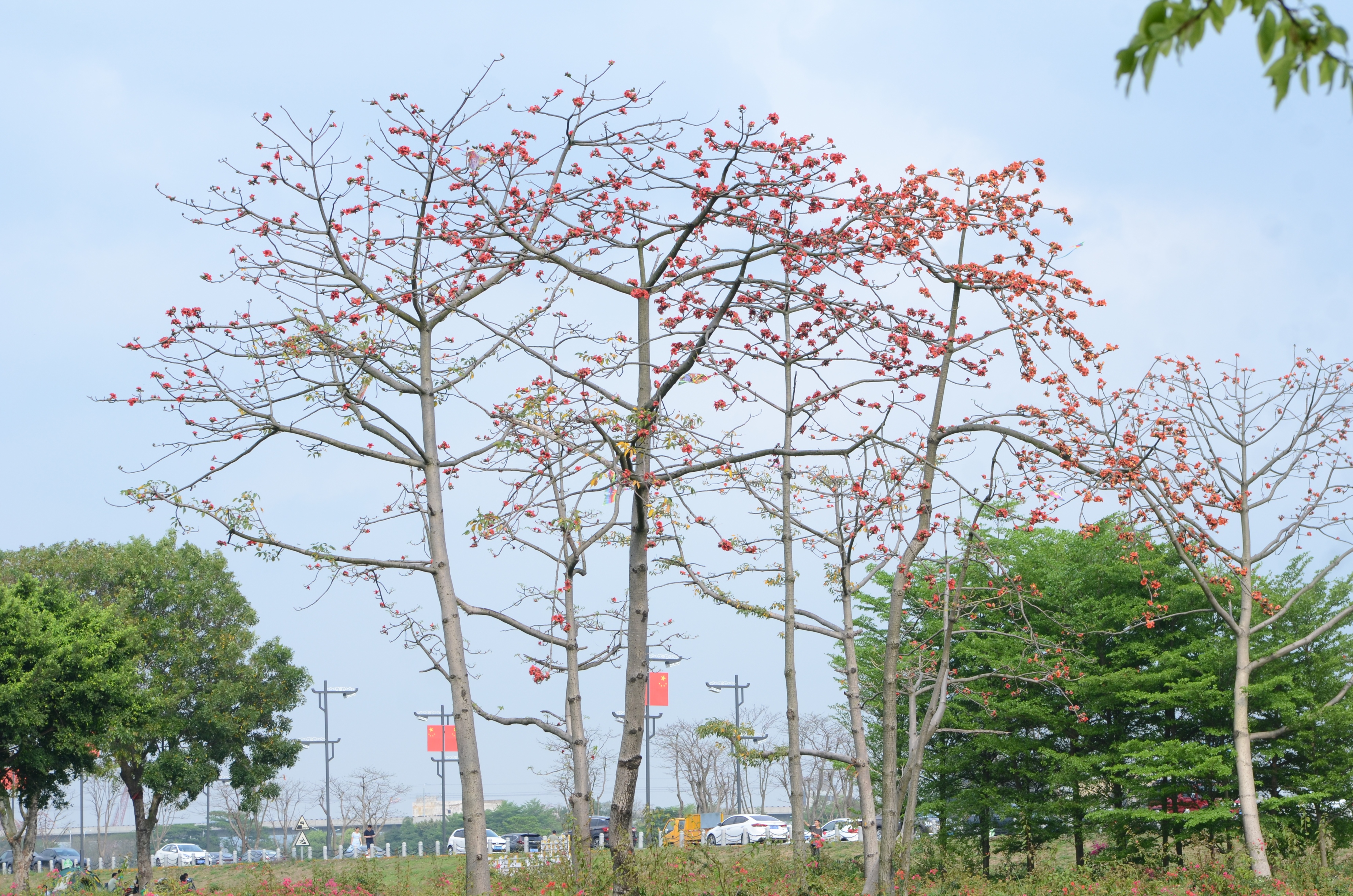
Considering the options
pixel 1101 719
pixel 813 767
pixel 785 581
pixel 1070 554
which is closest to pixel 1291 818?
pixel 1101 719

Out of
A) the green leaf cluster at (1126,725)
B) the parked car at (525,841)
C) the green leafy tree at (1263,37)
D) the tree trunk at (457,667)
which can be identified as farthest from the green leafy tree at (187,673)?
the green leafy tree at (1263,37)

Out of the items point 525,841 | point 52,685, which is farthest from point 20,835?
point 525,841

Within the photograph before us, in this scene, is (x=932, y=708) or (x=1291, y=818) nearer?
(x=932, y=708)

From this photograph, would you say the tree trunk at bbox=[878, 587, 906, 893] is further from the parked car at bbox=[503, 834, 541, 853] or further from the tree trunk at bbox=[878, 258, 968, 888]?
the parked car at bbox=[503, 834, 541, 853]

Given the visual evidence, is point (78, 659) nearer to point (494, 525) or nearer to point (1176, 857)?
point (494, 525)

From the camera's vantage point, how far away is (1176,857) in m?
21.5

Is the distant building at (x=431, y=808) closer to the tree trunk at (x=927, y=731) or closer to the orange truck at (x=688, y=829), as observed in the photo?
the orange truck at (x=688, y=829)

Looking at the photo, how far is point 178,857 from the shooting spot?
47.2 meters

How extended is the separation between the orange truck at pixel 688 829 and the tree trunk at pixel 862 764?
6.67 ft

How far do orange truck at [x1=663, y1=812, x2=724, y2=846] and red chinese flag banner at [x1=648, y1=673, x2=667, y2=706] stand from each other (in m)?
3.48

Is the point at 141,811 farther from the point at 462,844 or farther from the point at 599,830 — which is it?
the point at 462,844

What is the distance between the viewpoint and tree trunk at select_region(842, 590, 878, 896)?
40.7 ft

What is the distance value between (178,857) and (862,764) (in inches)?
1666

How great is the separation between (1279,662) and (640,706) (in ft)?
61.5
